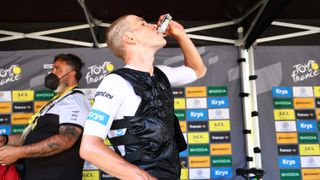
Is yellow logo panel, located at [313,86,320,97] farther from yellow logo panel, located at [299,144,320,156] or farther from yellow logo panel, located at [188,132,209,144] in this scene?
yellow logo panel, located at [188,132,209,144]

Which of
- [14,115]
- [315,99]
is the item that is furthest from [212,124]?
[14,115]

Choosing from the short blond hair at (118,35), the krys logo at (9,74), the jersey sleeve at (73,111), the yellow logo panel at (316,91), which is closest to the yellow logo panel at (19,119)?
the krys logo at (9,74)

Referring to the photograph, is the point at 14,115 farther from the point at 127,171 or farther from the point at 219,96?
the point at 127,171

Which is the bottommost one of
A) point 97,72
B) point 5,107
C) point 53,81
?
point 5,107

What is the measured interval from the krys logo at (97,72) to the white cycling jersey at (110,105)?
2212 millimetres

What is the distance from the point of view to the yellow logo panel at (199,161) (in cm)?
347

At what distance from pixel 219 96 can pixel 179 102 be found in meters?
0.35

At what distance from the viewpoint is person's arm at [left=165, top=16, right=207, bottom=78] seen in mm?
1716

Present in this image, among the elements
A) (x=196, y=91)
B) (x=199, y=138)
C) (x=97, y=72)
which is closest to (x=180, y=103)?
(x=196, y=91)

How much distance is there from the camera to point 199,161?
11.4ft

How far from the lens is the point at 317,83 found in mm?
3623

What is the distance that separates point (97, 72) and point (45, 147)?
1239 millimetres

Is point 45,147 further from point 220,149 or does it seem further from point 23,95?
point 220,149

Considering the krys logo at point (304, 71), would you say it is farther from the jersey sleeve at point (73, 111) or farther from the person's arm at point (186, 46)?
the person's arm at point (186, 46)
